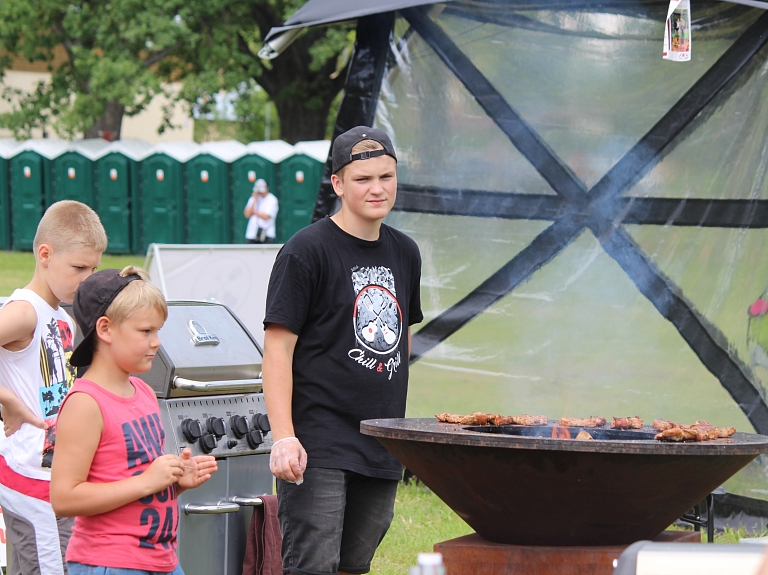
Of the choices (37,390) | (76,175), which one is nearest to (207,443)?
(37,390)

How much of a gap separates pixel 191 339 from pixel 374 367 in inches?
43.6

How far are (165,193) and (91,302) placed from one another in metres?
18.6

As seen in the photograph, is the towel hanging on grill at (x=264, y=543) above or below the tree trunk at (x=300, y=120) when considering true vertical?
below

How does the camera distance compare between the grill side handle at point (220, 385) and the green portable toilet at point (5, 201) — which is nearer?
the grill side handle at point (220, 385)

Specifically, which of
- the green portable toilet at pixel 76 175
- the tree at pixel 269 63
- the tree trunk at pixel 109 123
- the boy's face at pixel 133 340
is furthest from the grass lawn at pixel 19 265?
the boy's face at pixel 133 340

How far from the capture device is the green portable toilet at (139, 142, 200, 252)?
20719 millimetres

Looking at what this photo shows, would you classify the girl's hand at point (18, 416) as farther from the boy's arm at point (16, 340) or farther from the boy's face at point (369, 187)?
the boy's face at point (369, 187)

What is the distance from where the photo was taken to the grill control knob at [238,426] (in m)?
3.90

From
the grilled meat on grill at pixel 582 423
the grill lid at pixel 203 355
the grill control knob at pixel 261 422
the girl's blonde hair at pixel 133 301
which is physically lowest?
the grill control knob at pixel 261 422

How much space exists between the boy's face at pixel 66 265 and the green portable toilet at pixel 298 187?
15.9 meters

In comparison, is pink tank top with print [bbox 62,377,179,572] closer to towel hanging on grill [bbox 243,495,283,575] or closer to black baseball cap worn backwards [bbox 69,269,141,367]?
black baseball cap worn backwards [bbox 69,269,141,367]

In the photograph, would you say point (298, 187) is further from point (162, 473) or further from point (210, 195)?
point (162, 473)

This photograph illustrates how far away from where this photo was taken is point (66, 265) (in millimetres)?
3332

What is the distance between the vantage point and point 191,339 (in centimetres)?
401
